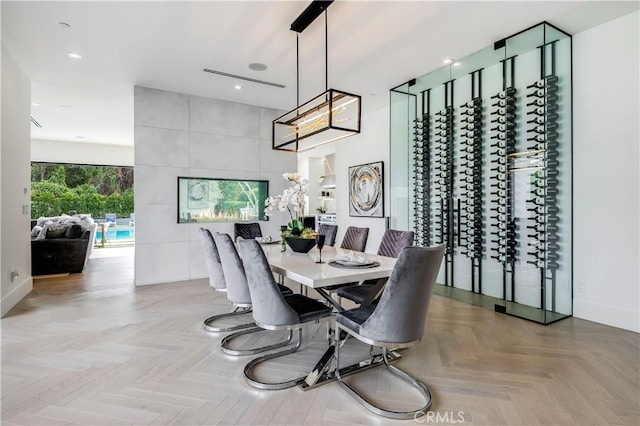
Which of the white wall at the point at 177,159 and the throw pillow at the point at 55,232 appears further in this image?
the throw pillow at the point at 55,232

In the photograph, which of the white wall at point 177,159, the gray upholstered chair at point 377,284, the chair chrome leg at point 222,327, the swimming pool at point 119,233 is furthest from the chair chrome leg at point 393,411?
the swimming pool at point 119,233

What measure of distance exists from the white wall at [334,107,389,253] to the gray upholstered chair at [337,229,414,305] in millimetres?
2827

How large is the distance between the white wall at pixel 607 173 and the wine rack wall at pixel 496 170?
127mm

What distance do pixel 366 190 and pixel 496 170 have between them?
9.60 ft

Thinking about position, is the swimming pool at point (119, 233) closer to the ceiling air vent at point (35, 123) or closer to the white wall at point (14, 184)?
the ceiling air vent at point (35, 123)

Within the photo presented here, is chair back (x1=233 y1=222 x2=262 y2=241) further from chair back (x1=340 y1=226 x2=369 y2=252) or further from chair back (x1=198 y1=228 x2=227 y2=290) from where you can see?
chair back (x1=198 y1=228 x2=227 y2=290)

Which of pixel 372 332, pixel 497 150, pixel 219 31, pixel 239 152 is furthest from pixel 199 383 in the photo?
pixel 239 152

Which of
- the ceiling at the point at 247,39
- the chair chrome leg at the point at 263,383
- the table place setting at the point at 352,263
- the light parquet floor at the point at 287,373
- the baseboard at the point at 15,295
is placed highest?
the ceiling at the point at 247,39

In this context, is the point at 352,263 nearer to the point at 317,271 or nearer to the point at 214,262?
the point at 317,271

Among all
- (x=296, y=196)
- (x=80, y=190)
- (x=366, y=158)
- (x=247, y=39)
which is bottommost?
(x=296, y=196)

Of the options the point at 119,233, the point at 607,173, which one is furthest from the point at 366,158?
the point at 119,233

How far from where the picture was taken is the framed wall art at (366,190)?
21.0 feet

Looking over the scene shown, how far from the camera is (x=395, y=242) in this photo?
3414mm

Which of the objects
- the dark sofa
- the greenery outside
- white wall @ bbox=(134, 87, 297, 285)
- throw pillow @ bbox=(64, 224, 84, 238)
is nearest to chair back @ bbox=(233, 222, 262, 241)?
white wall @ bbox=(134, 87, 297, 285)
